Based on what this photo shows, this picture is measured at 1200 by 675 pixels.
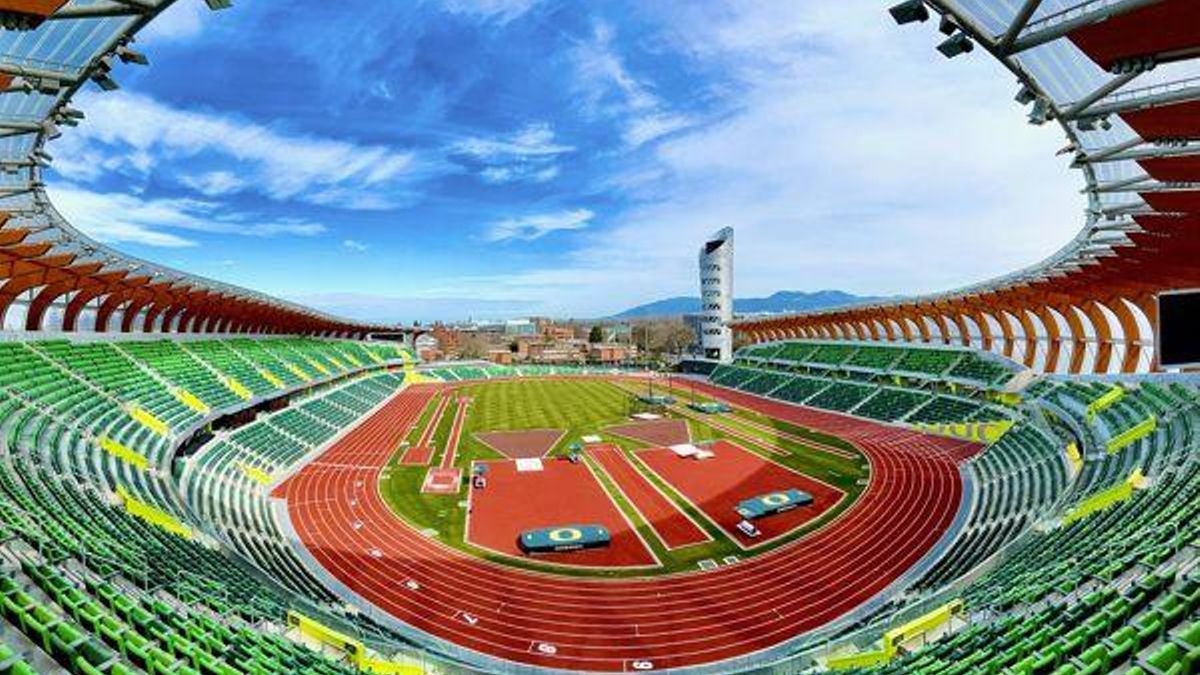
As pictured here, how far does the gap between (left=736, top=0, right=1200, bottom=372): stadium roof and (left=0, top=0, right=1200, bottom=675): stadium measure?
0.26 ft

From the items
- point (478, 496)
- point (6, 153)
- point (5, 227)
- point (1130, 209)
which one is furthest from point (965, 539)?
point (5, 227)

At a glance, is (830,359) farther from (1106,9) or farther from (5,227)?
(5,227)

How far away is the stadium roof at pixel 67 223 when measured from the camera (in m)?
8.87

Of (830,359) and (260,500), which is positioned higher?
(830,359)

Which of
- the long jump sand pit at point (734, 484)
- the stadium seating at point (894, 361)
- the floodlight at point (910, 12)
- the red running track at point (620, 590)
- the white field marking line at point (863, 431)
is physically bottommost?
the red running track at point (620, 590)

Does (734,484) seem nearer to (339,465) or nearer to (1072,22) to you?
(339,465)

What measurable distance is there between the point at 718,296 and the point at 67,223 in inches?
2919

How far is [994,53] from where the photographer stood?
9070mm

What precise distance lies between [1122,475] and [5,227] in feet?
121

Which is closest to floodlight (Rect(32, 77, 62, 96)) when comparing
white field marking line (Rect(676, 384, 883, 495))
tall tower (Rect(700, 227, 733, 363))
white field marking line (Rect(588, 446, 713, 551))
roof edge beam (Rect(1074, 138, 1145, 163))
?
roof edge beam (Rect(1074, 138, 1145, 163))

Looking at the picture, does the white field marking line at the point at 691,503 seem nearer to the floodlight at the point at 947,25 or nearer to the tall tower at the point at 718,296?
the floodlight at the point at 947,25

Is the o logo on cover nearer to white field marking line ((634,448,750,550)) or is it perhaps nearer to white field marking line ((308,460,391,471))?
white field marking line ((634,448,750,550))

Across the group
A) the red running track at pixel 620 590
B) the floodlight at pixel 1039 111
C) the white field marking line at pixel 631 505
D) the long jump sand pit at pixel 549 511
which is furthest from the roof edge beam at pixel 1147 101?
the white field marking line at pixel 631 505

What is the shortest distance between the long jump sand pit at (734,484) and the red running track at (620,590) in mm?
1449
